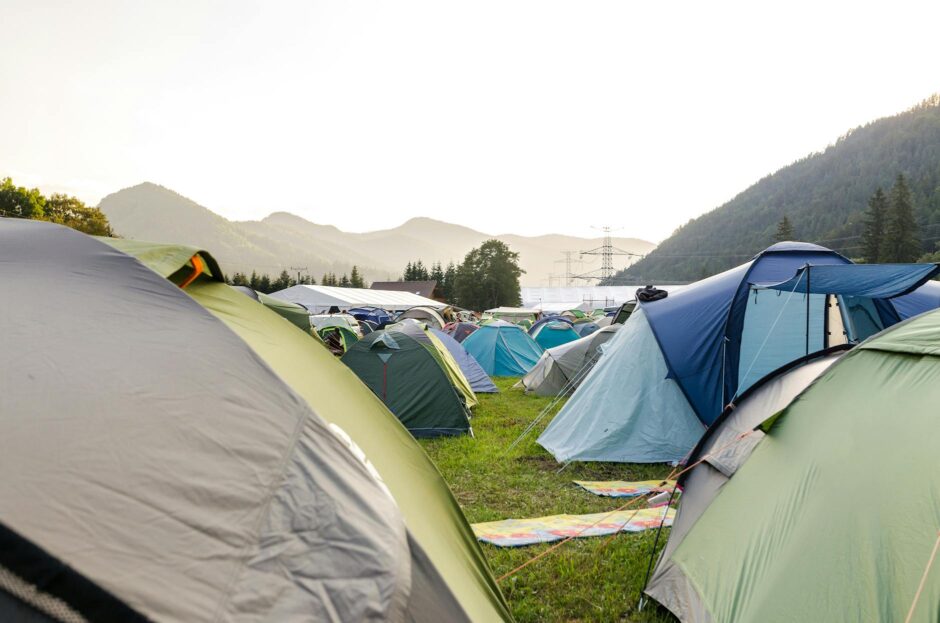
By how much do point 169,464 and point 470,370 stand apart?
1271 centimetres

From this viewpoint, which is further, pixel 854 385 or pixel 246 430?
pixel 854 385

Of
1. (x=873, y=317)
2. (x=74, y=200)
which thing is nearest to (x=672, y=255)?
(x=74, y=200)

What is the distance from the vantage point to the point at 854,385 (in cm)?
299

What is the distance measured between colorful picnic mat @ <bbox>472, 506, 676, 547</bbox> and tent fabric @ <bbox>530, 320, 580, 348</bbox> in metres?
14.9

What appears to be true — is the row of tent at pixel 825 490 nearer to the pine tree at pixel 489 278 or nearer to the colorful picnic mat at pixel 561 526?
the colorful picnic mat at pixel 561 526

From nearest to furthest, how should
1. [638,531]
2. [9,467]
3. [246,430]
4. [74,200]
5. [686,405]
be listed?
[9,467], [246,430], [638,531], [686,405], [74,200]

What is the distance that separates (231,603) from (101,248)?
4.65ft

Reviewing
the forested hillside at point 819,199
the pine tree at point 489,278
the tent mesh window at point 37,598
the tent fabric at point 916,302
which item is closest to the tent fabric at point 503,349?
the tent fabric at point 916,302

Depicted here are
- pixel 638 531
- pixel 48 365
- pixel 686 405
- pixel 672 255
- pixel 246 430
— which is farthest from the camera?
pixel 672 255

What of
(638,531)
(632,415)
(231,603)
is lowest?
(638,531)

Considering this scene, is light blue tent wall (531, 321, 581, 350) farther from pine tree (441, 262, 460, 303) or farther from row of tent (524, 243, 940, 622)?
pine tree (441, 262, 460, 303)

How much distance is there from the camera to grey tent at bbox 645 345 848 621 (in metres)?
3.43

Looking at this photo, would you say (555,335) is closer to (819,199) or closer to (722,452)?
(722,452)

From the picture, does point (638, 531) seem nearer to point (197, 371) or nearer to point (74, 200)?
point (197, 371)
